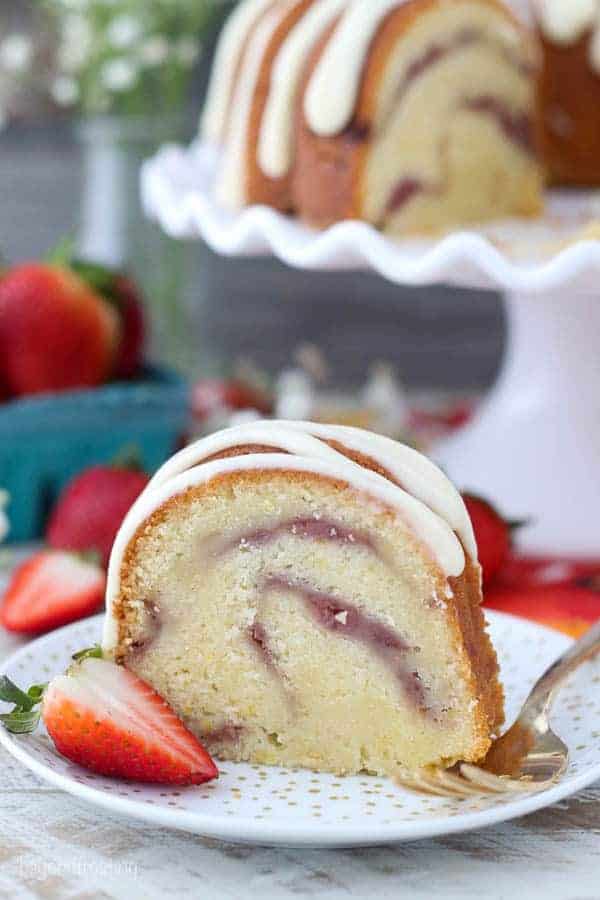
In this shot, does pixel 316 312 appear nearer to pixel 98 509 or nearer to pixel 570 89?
pixel 570 89

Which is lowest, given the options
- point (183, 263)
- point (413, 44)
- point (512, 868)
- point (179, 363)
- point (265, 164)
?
point (512, 868)

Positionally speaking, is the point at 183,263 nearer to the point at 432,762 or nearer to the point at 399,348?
the point at 399,348

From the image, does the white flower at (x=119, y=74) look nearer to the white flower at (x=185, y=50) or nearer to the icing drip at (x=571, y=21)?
the white flower at (x=185, y=50)

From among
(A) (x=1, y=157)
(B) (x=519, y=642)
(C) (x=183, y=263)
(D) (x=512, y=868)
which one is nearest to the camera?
(D) (x=512, y=868)

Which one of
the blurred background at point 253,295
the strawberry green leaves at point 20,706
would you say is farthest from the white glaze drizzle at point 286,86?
the blurred background at point 253,295

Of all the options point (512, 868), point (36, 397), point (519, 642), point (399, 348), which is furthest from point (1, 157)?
point (512, 868)

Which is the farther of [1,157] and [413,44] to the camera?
[1,157]
